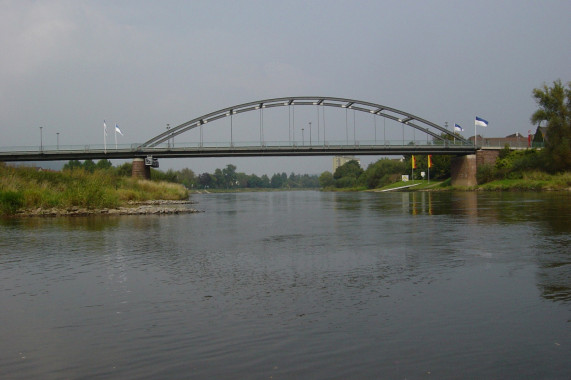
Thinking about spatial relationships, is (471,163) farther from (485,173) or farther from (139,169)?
(139,169)

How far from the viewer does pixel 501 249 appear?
46.3 ft

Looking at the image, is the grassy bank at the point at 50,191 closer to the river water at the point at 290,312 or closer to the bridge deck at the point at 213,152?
the river water at the point at 290,312

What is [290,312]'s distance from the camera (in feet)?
25.6

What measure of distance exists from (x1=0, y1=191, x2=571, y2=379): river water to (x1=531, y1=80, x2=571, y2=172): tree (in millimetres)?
60184

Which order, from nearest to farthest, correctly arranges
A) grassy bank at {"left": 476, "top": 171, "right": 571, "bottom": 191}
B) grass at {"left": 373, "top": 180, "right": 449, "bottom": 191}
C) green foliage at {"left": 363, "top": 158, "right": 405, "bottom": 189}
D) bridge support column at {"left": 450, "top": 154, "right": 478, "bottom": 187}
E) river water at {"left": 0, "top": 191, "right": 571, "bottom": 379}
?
river water at {"left": 0, "top": 191, "right": 571, "bottom": 379} → grassy bank at {"left": 476, "top": 171, "right": 571, "bottom": 191} → bridge support column at {"left": 450, "top": 154, "right": 478, "bottom": 187} → grass at {"left": 373, "top": 180, "right": 449, "bottom": 191} → green foliage at {"left": 363, "top": 158, "right": 405, "bottom": 189}

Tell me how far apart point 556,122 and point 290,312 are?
7165 cm

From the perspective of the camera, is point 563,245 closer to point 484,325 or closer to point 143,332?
point 484,325

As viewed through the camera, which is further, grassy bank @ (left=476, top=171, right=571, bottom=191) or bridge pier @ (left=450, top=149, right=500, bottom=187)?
bridge pier @ (left=450, top=149, right=500, bottom=187)

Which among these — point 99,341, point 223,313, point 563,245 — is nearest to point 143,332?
point 99,341

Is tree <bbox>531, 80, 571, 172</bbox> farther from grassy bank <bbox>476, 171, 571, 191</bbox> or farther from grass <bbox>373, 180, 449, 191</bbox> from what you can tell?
grass <bbox>373, 180, 449, 191</bbox>

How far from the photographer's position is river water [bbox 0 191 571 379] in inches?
223

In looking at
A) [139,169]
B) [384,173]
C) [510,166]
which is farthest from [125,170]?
[384,173]

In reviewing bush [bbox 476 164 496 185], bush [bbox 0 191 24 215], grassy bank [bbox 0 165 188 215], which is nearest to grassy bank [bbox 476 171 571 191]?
bush [bbox 476 164 496 185]

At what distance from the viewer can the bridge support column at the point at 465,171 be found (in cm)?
8500
